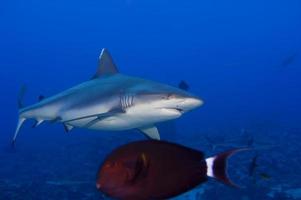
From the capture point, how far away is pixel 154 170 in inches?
78.4

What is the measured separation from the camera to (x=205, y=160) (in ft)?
6.77

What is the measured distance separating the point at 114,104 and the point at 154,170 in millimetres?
3716

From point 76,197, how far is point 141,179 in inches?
306

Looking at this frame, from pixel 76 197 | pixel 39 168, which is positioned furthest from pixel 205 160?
pixel 39 168

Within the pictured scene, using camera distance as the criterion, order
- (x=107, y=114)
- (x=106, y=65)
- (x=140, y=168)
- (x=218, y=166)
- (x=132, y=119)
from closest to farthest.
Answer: (x=140, y=168), (x=218, y=166), (x=107, y=114), (x=132, y=119), (x=106, y=65)

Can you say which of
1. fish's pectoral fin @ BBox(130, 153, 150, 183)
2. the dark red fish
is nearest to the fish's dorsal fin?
the dark red fish

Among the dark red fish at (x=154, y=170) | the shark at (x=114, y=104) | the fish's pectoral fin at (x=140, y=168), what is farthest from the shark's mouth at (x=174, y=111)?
the fish's pectoral fin at (x=140, y=168)

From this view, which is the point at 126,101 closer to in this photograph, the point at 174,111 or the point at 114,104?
the point at 114,104

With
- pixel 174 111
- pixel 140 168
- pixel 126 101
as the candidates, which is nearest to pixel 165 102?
pixel 174 111

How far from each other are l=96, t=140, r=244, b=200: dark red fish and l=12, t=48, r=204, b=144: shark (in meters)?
2.93

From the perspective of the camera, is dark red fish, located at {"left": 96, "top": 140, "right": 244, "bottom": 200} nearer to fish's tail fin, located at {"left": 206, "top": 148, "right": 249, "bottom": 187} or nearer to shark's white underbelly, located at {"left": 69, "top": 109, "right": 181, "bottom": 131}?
fish's tail fin, located at {"left": 206, "top": 148, "right": 249, "bottom": 187}

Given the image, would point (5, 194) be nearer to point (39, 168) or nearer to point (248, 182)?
point (248, 182)

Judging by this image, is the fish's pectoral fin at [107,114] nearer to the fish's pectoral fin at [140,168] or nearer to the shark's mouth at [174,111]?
the shark's mouth at [174,111]

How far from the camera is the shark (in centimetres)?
514
